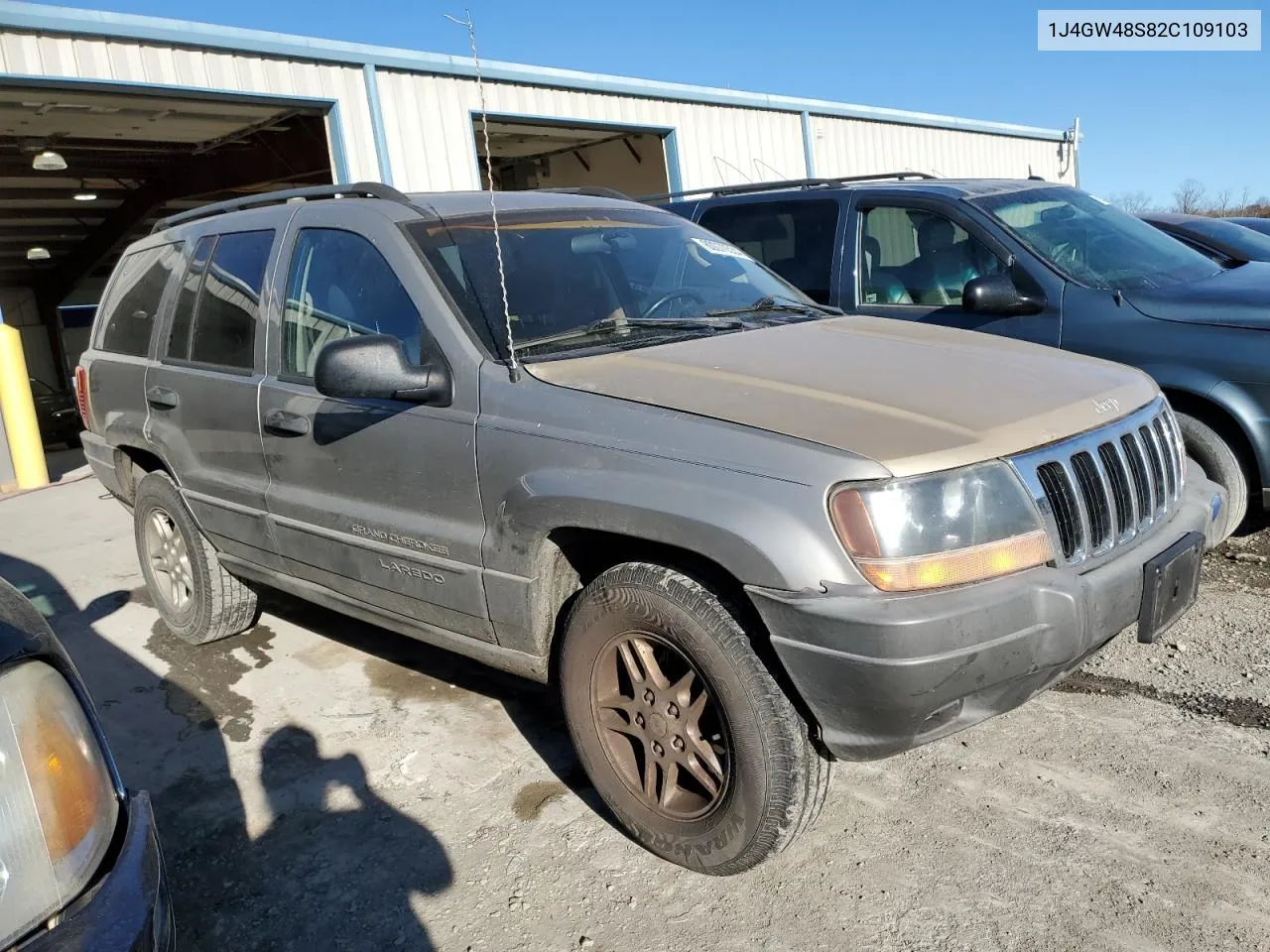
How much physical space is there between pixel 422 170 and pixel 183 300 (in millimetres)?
6460

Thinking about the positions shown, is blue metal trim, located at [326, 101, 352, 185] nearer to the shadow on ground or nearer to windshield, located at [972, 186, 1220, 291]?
windshield, located at [972, 186, 1220, 291]

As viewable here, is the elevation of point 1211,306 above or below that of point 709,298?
below

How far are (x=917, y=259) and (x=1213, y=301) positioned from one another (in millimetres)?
1429

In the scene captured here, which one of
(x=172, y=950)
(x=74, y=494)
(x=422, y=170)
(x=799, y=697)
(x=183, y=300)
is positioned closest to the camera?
(x=172, y=950)

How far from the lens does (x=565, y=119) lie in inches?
460

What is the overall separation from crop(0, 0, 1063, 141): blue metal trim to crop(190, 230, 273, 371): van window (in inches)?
209

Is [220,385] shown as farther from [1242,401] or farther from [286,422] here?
[1242,401]

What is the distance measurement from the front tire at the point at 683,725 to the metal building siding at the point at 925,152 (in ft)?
41.9

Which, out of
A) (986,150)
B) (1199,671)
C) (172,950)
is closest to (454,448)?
(172,950)

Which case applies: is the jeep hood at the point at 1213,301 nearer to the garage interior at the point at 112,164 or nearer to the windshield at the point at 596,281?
the windshield at the point at 596,281

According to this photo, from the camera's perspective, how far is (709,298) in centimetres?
362

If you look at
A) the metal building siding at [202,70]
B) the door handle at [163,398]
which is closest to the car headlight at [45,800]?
Result: the door handle at [163,398]

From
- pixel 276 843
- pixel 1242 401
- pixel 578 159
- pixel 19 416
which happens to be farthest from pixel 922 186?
pixel 578 159

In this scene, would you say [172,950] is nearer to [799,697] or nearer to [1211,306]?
[799,697]
